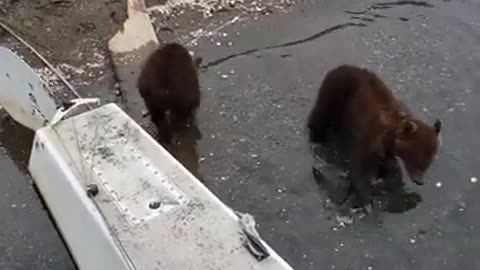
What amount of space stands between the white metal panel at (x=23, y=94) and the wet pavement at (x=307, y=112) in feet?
0.69

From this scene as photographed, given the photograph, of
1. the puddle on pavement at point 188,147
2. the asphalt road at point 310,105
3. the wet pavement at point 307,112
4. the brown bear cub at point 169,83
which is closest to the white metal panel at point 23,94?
the wet pavement at point 307,112

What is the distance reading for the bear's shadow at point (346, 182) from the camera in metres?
4.51

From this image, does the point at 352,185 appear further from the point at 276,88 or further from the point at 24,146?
the point at 24,146

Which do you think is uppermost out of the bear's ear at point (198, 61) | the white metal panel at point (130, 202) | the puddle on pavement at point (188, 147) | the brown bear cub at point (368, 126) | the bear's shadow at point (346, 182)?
the white metal panel at point (130, 202)

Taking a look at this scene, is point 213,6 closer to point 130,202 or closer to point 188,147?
point 188,147

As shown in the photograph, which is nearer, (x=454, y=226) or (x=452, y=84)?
(x=454, y=226)

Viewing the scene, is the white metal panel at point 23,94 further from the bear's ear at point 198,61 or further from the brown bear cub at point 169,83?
the bear's ear at point 198,61

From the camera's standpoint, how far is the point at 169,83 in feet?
15.6

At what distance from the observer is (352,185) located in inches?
181

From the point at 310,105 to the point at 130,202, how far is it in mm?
1714

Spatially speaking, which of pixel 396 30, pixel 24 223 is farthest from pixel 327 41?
pixel 24 223

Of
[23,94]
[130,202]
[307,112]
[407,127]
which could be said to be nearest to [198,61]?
[307,112]

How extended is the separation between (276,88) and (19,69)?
1531 mm

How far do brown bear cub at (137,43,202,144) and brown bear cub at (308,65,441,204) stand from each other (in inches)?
27.5
